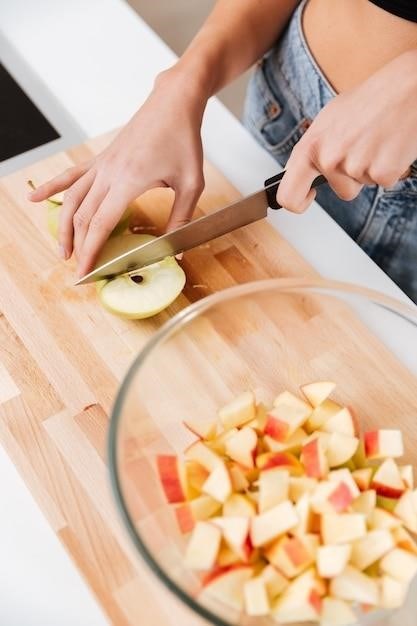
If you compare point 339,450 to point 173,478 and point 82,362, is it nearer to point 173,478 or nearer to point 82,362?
point 173,478

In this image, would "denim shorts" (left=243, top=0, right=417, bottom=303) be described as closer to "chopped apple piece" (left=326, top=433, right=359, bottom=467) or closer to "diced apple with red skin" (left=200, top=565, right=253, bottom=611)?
"chopped apple piece" (left=326, top=433, right=359, bottom=467)

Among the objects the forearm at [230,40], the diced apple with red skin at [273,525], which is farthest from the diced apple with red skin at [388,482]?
the forearm at [230,40]

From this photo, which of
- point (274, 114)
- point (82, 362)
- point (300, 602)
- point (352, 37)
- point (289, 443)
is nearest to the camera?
point (300, 602)

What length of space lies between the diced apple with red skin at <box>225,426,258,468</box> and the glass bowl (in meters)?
0.08

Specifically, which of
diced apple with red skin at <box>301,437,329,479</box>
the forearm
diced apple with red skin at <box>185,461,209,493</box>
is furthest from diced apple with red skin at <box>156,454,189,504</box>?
the forearm

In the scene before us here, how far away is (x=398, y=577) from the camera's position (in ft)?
2.26

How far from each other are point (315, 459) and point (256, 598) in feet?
0.46

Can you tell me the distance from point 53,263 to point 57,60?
40 cm

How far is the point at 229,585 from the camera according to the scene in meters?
0.67

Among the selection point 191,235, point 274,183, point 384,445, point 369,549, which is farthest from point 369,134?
point 369,549

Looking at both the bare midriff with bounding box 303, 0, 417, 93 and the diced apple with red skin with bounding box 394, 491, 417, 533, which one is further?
the bare midriff with bounding box 303, 0, 417, 93

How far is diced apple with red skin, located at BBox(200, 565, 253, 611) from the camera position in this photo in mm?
661

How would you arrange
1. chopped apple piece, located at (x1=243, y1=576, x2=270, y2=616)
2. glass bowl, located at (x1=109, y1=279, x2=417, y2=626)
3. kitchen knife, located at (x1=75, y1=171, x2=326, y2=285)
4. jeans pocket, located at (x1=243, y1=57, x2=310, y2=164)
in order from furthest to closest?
jeans pocket, located at (x1=243, y1=57, x2=310, y2=164) < kitchen knife, located at (x1=75, y1=171, x2=326, y2=285) < glass bowl, located at (x1=109, y1=279, x2=417, y2=626) < chopped apple piece, located at (x1=243, y1=576, x2=270, y2=616)

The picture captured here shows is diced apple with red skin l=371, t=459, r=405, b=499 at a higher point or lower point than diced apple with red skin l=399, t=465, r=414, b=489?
higher
